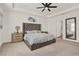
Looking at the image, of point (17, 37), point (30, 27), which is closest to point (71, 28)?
point (30, 27)

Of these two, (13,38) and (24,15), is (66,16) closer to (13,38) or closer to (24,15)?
(24,15)

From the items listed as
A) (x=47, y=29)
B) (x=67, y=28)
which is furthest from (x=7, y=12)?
(x=67, y=28)

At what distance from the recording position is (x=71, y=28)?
6164 millimetres

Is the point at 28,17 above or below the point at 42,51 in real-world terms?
above

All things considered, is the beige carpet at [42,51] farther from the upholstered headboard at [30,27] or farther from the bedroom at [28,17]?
the upholstered headboard at [30,27]

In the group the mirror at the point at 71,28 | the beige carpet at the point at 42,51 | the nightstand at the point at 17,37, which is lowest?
the beige carpet at the point at 42,51

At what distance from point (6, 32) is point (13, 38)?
0.71 meters

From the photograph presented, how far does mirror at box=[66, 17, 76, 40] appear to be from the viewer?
5.91 meters

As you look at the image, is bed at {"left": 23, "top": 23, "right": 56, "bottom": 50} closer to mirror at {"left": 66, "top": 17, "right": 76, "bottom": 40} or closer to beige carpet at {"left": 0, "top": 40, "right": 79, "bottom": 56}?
beige carpet at {"left": 0, "top": 40, "right": 79, "bottom": 56}

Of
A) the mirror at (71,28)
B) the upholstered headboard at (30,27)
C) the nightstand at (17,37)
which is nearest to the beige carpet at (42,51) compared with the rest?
the nightstand at (17,37)

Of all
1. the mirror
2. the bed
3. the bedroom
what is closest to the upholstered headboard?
the bed

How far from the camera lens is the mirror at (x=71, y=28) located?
5910 mm

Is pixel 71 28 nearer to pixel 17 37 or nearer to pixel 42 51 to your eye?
pixel 42 51

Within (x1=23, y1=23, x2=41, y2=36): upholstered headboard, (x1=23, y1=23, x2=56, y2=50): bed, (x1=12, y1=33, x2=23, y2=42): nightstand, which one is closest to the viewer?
(x1=23, y1=23, x2=56, y2=50): bed
